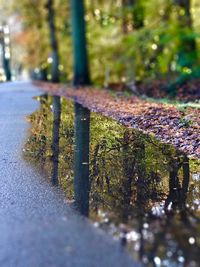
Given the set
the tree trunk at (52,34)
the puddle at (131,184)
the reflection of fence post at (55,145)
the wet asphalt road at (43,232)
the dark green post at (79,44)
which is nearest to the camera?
the wet asphalt road at (43,232)

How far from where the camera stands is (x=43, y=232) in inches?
128

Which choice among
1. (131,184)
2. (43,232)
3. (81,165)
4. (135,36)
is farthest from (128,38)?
(43,232)

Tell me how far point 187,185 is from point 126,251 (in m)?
1.74

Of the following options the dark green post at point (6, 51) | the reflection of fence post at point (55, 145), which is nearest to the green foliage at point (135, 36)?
the reflection of fence post at point (55, 145)

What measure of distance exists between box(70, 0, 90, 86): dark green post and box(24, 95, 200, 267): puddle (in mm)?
13370

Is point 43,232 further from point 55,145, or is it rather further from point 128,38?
point 128,38

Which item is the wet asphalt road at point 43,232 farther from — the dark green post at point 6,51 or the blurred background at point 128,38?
the dark green post at point 6,51

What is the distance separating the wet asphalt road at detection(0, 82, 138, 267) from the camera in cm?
279

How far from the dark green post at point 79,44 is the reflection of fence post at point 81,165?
12152mm

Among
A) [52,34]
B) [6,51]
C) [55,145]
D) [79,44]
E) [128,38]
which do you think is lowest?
[55,145]

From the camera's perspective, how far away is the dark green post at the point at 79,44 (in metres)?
20.1

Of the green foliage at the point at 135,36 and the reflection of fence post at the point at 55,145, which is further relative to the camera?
the green foliage at the point at 135,36

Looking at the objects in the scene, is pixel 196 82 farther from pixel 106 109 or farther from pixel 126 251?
pixel 126 251

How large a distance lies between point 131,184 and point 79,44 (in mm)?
16910
